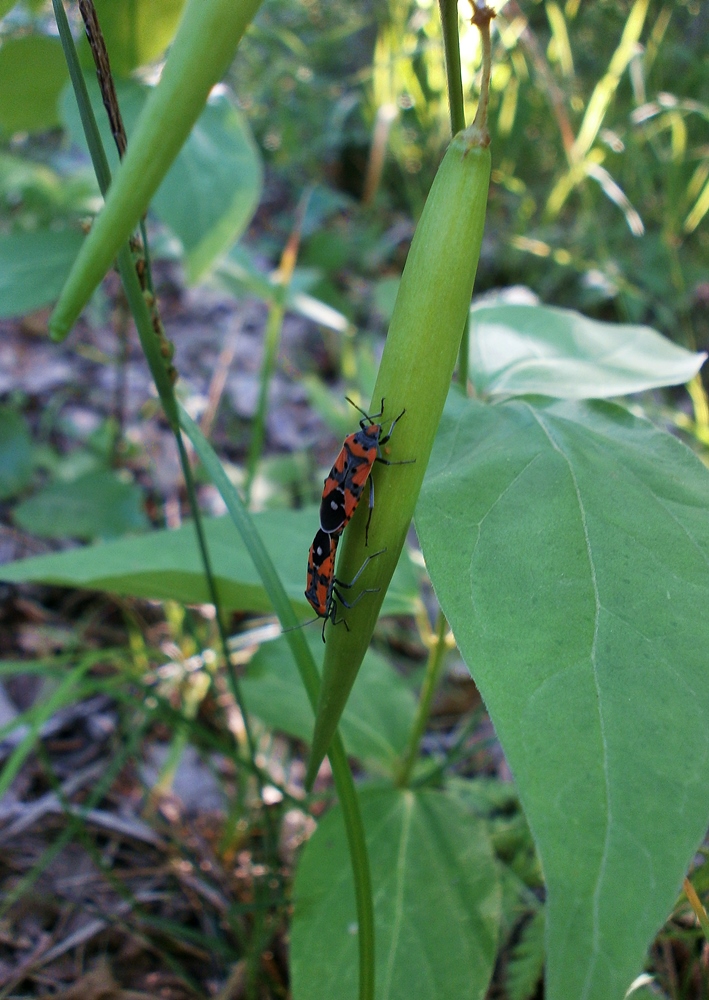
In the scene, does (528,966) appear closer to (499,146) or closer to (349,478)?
(349,478)

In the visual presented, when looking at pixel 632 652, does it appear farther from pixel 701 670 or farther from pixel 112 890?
pixel 112 890

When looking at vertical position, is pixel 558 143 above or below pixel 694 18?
below

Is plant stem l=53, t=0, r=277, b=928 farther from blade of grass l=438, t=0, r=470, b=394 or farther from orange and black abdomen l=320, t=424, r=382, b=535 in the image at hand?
blade of grass l=438, t=0, r=470, b=394

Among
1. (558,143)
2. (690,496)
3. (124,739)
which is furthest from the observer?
(558,143)

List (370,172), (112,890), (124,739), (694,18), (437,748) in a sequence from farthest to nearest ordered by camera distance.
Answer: (694,18) → (370,172) → (437,748) → (124,739) → (112,890)

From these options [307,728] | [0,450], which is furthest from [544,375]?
[0,450]

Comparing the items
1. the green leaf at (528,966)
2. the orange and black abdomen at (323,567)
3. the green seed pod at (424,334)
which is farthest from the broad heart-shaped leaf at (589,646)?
the green leaf at (528,966)

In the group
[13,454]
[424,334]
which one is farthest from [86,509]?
[424,334]

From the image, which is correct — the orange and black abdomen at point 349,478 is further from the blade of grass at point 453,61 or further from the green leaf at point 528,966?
the green leaf at point 528,966
